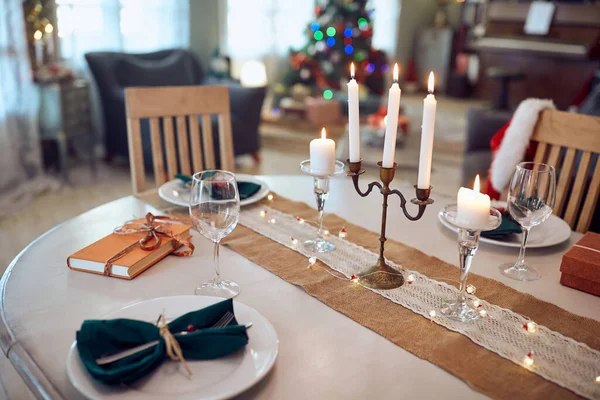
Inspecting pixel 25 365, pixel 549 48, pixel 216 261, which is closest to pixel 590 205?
pixel 216 261

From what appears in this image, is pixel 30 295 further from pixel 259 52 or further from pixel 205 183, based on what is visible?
pixel 259 52

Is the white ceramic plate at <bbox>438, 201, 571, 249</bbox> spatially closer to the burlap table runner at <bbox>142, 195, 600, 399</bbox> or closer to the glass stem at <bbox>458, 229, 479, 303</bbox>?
the burlap table runner at <bbox>142, 195, 600, 399</bbox>

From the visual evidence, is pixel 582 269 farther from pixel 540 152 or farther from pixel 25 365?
pixel 25 365

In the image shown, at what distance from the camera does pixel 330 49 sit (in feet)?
18.7

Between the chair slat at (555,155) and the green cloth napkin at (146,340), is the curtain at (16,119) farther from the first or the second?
the chair slat at (555,155)

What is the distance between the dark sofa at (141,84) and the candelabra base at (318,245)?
2.49 meters

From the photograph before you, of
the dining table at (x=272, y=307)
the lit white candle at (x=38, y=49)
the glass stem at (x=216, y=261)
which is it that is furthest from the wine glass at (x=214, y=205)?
the lit white candle at (x=38, y=49)

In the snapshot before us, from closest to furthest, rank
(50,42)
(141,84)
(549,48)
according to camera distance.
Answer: (50,42) < (141,84) < (549,48)

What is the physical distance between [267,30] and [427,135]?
5.12 metres

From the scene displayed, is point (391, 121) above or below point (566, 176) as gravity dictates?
above

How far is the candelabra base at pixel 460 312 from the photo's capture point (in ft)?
3.10

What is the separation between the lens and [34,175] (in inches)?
139

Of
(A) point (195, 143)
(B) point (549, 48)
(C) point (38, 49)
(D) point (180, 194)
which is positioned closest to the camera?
(D) point (180, 194)

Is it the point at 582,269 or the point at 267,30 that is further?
the point at 267,30
